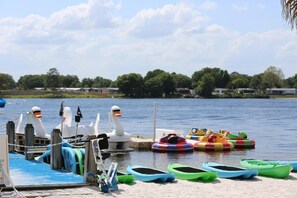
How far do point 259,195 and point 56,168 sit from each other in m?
6.20

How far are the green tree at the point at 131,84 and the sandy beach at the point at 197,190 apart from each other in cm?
15466

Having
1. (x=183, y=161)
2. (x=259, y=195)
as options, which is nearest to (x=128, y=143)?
(x=183, y=161)

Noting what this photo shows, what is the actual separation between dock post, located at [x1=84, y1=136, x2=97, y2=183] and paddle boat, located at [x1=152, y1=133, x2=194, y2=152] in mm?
17237

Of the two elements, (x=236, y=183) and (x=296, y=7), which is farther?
(x=236, y=183)

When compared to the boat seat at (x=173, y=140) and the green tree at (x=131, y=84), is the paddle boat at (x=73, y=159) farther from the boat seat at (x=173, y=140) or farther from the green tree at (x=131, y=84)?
the green tree at (x=131, y=84)

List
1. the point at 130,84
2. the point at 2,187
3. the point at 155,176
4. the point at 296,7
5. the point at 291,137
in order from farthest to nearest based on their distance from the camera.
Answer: the point at 130,84 < the point at 291,137 < the point at 155,176 < the point at 2,187 < the point at 296,7

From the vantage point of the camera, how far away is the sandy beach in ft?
47.6

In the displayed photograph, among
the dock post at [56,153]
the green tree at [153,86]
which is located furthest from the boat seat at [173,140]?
the green tree at [153,86]

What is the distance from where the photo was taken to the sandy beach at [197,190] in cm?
1452

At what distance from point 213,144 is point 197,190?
18369 millimetres

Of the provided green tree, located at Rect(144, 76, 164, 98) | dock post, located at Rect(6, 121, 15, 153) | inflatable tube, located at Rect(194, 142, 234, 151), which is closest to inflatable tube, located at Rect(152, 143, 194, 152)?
inflatable tube, located at Rect(194, 142, 234, 151)

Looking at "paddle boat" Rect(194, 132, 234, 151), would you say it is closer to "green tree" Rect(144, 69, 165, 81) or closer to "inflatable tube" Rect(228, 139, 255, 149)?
"inflatable tube" Rect(228, 139, 255, 149)

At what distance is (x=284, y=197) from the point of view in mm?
14805

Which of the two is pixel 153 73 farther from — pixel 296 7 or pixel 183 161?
pixel 296 7
